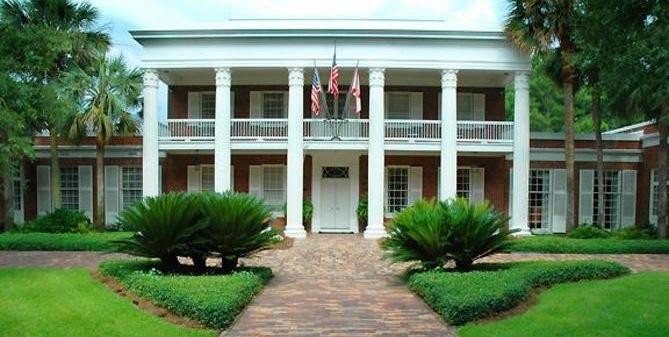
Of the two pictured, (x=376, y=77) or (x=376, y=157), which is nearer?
(x=376, y=157)

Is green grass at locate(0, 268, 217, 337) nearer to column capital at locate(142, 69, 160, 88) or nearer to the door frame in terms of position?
column capital at locate(142, 69, 160, 88)

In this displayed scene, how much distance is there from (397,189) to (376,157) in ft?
12.3

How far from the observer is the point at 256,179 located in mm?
27047

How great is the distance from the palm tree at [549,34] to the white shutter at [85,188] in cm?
1687

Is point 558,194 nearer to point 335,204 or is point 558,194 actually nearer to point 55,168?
point 335,204

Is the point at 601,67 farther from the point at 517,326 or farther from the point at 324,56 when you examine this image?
the point at 324,56

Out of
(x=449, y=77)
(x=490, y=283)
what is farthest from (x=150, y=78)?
(x=490, y=283)

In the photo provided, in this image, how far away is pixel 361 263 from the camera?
1733 cm

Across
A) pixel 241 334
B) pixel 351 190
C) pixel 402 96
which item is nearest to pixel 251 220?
pixel 241 334

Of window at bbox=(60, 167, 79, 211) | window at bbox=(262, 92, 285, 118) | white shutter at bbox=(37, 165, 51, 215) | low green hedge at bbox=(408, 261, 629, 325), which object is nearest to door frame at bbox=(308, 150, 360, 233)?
window at bbox=(262, 92, 285, 118)

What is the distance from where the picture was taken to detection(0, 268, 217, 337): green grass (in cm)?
909

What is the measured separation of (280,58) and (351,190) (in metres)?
5.94

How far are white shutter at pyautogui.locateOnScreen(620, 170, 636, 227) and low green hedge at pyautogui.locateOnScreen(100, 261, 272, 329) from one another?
18.2 metres

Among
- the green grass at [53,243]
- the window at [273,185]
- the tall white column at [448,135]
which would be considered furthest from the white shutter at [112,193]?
the tall white column at [448,135]
